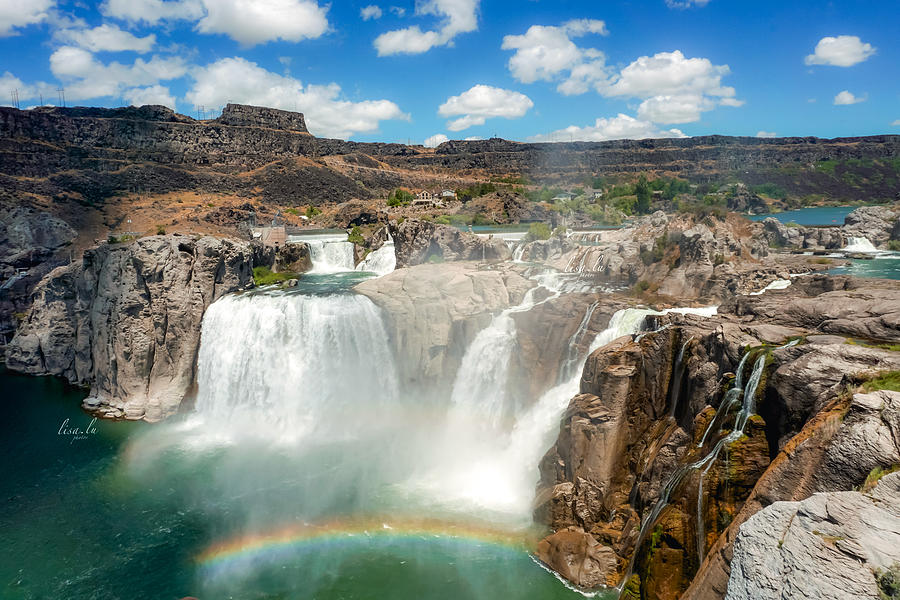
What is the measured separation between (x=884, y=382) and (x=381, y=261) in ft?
106

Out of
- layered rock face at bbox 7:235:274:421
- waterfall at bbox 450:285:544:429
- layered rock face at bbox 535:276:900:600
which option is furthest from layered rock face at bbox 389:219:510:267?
layered rock face at bbox 535:276:900:600

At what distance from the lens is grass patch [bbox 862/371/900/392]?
805 cm

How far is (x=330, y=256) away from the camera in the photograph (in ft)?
131

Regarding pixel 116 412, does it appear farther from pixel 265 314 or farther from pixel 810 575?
pixel 810 575

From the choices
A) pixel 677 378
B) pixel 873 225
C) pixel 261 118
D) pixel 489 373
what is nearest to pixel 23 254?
pixel 489 373

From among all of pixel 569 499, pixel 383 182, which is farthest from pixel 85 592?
pixel 383 182

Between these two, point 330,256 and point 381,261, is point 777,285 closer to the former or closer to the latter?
point 381,261

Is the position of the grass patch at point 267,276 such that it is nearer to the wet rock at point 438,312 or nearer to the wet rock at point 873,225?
the wet rock at point 438,312

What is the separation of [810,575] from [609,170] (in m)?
117

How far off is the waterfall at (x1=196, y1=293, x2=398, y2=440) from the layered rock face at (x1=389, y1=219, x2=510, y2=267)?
1197 cm

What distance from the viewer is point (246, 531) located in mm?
14867

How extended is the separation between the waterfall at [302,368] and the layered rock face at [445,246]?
11972 millimetres

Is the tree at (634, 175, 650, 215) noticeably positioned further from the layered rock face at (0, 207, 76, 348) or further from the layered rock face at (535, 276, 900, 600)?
the layered rock face at (0, 207, 76, 348)

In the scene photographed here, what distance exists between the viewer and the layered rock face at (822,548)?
4867 mm
